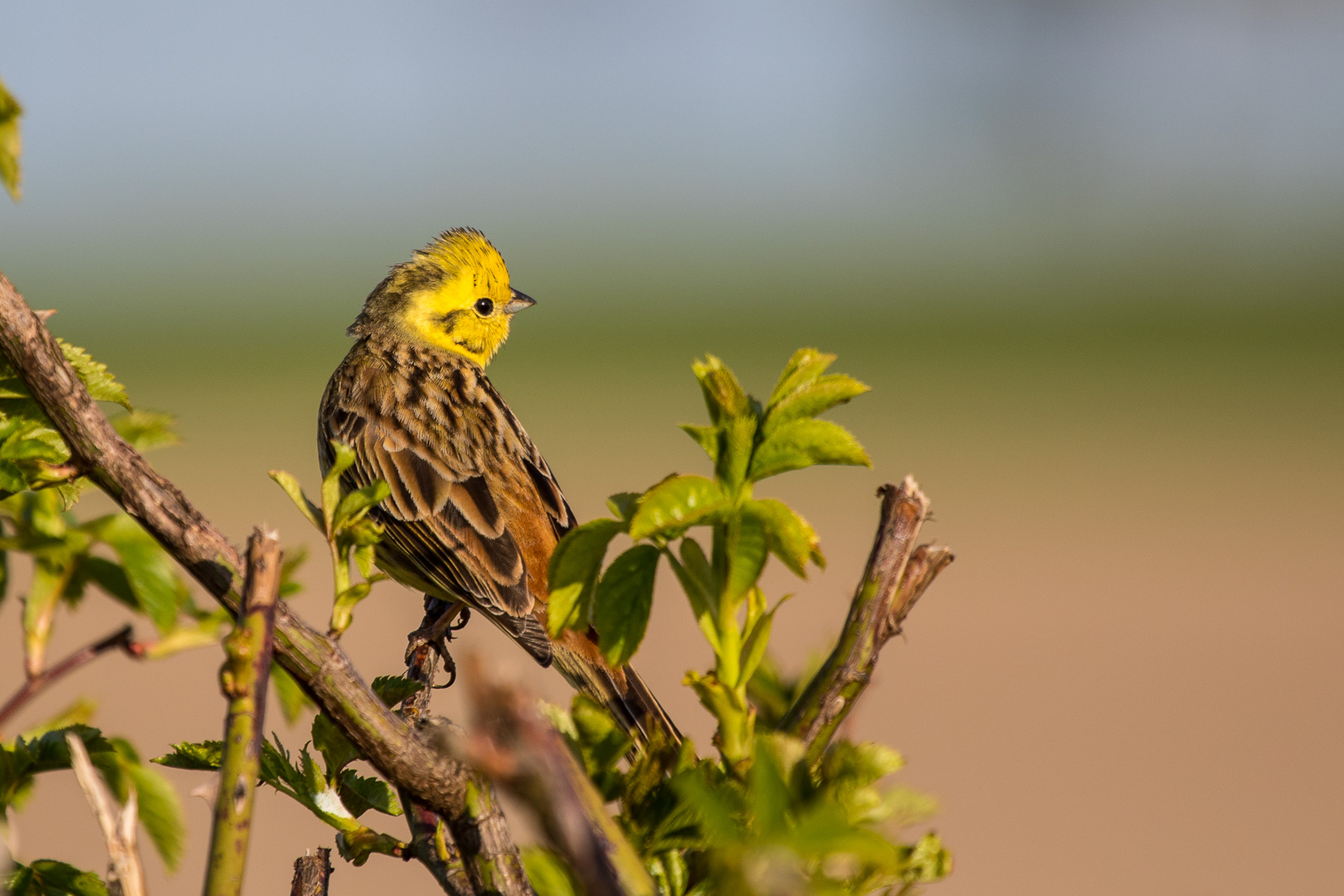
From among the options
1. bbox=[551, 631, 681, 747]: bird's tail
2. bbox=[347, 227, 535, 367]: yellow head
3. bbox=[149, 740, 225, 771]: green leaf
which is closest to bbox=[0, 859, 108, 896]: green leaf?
bbox=[149, 740, 225, 771]: green leaf

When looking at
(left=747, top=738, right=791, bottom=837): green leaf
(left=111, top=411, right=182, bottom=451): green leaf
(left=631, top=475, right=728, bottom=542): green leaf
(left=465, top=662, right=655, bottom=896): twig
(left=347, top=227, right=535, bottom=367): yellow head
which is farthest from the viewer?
(left=347, top=227, right=535, bottom=367): yellow head

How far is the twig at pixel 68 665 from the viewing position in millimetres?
933

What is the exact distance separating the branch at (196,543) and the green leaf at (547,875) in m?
0.09

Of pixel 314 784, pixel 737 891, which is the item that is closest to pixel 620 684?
pixel 314 784

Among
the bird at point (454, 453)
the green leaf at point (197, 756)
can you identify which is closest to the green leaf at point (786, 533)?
the green leaf at point (197, 756)

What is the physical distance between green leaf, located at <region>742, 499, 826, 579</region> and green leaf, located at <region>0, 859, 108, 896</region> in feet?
2.46

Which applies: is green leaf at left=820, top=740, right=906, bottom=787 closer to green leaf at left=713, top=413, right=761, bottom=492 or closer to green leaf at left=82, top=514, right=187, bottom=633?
green leaf at left=713, top=413, right=761, bottom=492

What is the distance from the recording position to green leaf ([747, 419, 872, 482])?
1145 mm

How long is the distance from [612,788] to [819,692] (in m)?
0.23

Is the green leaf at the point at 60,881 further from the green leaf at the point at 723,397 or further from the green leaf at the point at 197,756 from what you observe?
the green leaf at the point at 723,397

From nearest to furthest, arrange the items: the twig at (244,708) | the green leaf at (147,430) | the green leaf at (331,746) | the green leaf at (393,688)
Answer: the twig at (244,708) < the green leaf at (331,746) < the green leaf at (393,688) < the green leaf at (147,430)

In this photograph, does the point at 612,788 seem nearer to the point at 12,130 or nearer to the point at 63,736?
the point at 63,736

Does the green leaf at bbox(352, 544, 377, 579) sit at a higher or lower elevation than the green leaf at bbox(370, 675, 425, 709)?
A: higher

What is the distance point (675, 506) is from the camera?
1.12m
